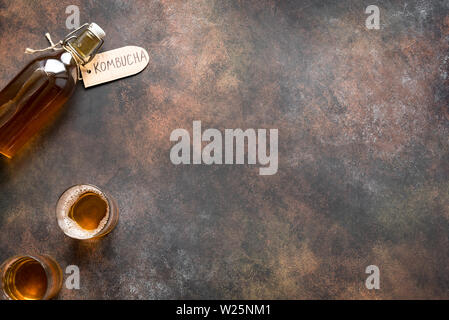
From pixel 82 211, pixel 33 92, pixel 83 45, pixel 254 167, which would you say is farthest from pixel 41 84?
pixel 254 167

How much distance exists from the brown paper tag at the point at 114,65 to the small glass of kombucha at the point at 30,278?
2.39 feet

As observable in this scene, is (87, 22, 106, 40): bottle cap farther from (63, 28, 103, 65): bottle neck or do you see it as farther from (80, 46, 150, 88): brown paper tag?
(80, 46, 150, 88): brown paper tag

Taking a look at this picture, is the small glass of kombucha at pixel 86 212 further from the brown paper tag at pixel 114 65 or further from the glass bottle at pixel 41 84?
the brown paper tag at pixel 114 65

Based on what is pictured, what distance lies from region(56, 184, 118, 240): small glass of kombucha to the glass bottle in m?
0.35

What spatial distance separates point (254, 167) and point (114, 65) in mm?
722

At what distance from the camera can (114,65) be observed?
163 centimetres

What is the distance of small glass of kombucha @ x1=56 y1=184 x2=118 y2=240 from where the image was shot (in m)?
1.49

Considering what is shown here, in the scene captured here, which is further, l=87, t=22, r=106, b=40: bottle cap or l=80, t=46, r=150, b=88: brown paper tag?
l=80, t=46, r=150, b=88: brown paper tag

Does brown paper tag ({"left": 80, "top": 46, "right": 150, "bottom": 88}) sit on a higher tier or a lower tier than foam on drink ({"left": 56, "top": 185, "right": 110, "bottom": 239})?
higher

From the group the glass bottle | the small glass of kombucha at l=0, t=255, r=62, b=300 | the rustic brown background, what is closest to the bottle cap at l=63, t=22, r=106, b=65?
the glass bottle

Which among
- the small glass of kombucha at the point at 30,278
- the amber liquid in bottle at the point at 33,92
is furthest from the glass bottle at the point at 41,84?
the small glass of kombucha at the point at 30,278

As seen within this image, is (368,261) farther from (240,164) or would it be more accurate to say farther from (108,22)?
(108,22)

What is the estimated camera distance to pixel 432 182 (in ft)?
5.27

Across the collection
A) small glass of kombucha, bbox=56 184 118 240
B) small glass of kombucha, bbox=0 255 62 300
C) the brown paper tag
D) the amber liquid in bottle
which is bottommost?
small glass of kombucha, bbox=0 255 62 300
